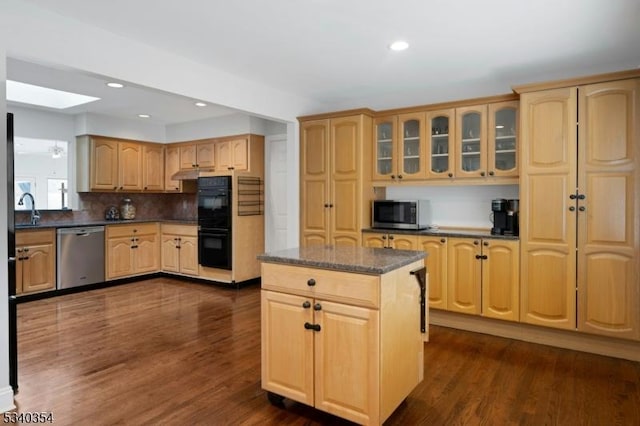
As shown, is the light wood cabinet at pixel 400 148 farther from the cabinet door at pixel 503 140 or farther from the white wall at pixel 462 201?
the cabinet door at pixel 503 140

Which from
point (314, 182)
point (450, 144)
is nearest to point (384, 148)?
point (450, 144)

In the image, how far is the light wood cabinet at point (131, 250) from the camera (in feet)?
18.9

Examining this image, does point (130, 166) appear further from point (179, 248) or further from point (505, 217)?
point (505, 217)

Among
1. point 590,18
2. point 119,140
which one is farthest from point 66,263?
point 590,18

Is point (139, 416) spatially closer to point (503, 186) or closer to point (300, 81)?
point (300, 81)

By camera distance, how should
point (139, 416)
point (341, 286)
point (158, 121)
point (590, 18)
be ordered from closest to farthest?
point (341, 286)
point (139, 416)
point (590, 18)
point (158, 121)

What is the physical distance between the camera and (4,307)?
7.82 feet

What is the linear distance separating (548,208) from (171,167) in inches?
222

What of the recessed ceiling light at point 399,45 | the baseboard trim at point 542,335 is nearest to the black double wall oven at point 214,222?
the baseboard trim at point 542,335

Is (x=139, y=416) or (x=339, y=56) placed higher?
(x=339, y=56)

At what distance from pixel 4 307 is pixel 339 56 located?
3039 millimetres

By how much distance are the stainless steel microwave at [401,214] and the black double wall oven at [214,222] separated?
218 cm

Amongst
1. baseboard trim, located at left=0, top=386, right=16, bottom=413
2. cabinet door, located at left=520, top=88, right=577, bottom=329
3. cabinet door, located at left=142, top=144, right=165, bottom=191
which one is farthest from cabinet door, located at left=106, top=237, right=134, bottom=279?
cabinet door, located at left=520, top=88, right=577, bottom=329

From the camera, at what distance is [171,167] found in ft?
22.0
